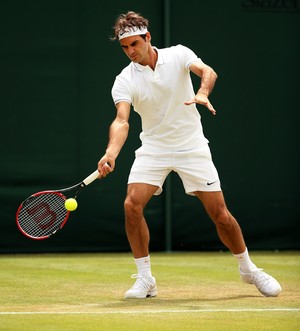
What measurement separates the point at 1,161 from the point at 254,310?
16.2ft

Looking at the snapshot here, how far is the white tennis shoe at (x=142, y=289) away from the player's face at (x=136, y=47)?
1402 millimetres

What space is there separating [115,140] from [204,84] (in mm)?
650

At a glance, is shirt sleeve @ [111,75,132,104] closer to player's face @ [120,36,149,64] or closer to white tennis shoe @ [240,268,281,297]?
player's face @ [120,36,149,64]

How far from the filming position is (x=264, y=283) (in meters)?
6.15

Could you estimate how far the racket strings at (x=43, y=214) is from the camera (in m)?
6.17

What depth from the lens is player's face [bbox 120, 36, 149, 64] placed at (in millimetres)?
6031

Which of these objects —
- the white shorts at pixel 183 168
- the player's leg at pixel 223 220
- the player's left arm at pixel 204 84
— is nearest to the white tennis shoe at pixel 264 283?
the player's leg at pixel 223 220

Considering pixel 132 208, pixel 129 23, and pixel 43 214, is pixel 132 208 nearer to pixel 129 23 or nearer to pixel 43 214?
pixel 43 214

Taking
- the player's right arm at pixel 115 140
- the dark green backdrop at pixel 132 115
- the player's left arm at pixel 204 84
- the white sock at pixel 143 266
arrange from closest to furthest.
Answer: the player's left arm at pixel 204 84 < the player's right arm at pixel 115 140 < the white sock at pixel 143 266 < the dark green backdrop at pixel 132 115

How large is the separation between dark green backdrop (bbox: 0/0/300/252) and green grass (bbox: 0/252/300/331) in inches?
30.5

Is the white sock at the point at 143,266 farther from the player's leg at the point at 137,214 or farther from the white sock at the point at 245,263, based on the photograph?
the white sock at the point at 245,263

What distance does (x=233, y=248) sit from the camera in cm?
623

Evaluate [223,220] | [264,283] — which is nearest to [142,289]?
[223,220]

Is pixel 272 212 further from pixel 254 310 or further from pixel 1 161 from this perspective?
pixel 254 310
